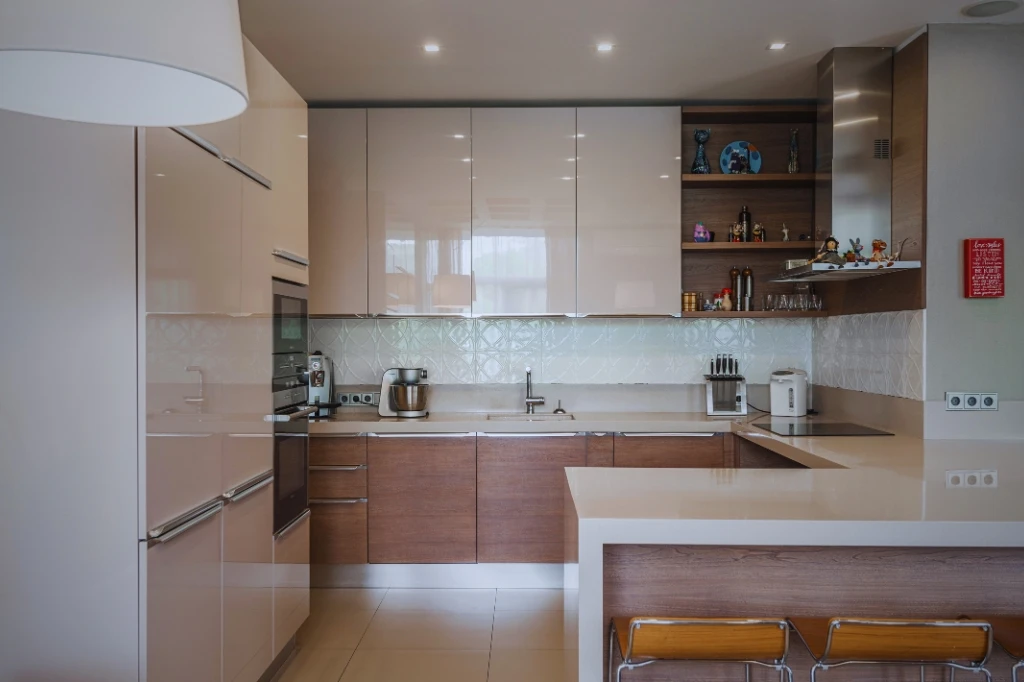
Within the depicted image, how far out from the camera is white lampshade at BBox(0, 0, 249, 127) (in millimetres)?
834

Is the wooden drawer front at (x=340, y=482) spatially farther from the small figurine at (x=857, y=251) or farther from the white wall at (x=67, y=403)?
the small figurine at (x=857, y=251)

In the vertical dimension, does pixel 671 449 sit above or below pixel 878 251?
below

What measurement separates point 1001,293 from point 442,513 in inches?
109

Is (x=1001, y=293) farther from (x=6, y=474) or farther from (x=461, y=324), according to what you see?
(x=6, y=474)

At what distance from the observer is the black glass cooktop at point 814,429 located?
312cm

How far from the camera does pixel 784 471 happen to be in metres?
2.29

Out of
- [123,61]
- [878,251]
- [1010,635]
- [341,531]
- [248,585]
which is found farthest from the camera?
[341,531]

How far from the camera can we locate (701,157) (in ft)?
13.1

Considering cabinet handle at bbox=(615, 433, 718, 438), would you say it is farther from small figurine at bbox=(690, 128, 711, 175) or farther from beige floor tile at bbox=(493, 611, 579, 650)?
small figurine at bbox=(690, 128, 711, 175)

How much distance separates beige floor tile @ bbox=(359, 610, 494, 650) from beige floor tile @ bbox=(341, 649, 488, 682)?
0.07m

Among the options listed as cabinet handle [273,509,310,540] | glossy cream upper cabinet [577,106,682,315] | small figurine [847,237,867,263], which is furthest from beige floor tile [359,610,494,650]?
small figurine [847,237,867,263]

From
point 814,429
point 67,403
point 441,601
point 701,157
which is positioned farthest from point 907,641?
point 701,157

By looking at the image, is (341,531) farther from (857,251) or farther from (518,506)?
(857,251)

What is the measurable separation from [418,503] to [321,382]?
3.15 ft
